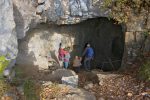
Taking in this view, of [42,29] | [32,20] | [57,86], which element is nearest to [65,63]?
[42,29]

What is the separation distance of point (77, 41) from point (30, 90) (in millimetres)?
5987

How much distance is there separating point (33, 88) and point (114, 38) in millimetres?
7492

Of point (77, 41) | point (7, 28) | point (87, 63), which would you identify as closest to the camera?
point (7, 28)

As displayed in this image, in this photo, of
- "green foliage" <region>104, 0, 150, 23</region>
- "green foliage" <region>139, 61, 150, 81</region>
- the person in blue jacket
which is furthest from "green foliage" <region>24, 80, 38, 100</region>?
"green foliage" <region>104, 0, 150, 23</region>

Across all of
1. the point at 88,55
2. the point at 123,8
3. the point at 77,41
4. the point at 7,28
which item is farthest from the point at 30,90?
the point at 77,41

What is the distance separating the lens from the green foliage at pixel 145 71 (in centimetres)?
1168

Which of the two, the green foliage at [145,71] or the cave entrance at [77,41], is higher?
the cave entrance at [77,41]

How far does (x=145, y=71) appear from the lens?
11781 millimetres

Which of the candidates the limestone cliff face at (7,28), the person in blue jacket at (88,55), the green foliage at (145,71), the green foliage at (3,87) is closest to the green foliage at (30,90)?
the green foliage at (3,87)

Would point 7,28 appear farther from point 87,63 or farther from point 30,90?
point 87,63

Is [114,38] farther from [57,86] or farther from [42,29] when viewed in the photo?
[57,86]

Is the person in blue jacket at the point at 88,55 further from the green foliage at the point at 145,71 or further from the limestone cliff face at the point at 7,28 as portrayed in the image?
the limestone cliff face at the point at 7,28

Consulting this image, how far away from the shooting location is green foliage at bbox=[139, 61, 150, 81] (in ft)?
38.3

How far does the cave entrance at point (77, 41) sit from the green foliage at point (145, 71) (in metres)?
3.99
